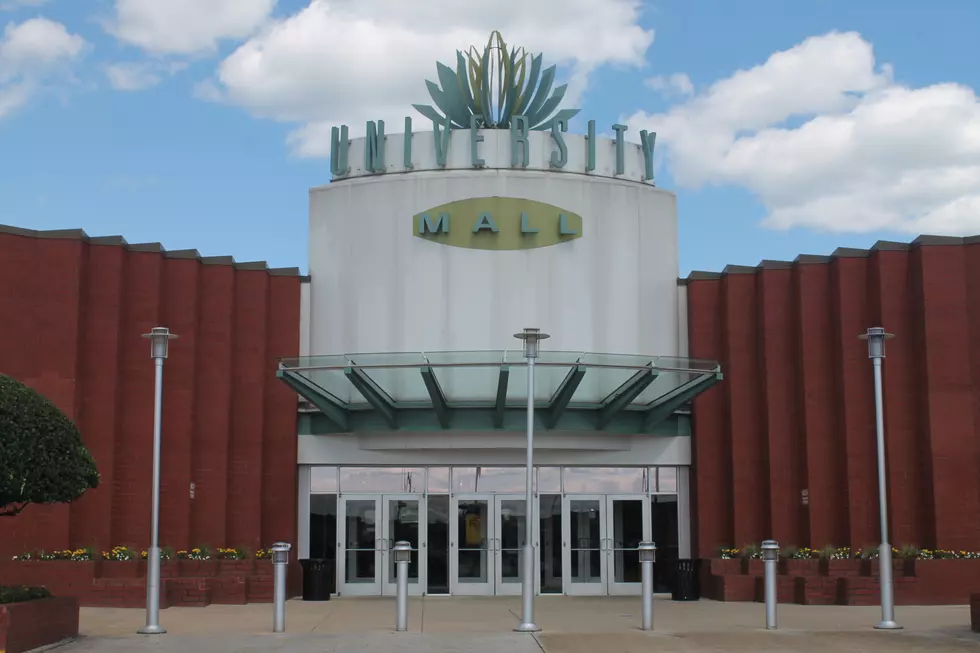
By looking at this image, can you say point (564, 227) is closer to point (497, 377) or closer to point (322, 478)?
point (497, 377)

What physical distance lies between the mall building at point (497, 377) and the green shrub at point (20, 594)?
807cm

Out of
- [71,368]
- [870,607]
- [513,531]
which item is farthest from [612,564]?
[71,368]

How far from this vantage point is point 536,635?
19203 mm

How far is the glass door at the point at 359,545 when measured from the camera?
1148 inches

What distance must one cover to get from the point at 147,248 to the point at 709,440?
46.6 ft

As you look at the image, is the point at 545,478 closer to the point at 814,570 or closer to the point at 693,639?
the point at 814,570

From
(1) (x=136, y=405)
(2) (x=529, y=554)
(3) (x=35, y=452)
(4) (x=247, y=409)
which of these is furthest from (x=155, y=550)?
(4) (x=247, y=409)

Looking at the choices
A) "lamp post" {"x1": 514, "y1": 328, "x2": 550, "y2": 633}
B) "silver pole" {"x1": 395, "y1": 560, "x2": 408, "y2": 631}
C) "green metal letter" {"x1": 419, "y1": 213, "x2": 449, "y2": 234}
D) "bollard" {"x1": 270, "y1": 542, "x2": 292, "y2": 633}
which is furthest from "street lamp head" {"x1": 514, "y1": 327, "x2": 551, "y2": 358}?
"green metal letter" {"x1": 419, "y1": 213, "x2": 449, "y2": 234}

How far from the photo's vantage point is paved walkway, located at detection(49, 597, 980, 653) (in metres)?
17.7

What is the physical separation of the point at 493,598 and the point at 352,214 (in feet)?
32.8

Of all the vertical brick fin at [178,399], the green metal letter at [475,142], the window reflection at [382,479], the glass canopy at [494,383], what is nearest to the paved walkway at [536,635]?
the vertical brick fin at [178,399]

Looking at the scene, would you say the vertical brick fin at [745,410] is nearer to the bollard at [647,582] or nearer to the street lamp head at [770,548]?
the street lamp head at [770,548]

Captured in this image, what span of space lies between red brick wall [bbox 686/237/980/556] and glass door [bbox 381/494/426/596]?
677cm

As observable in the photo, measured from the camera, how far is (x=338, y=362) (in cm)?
2595
